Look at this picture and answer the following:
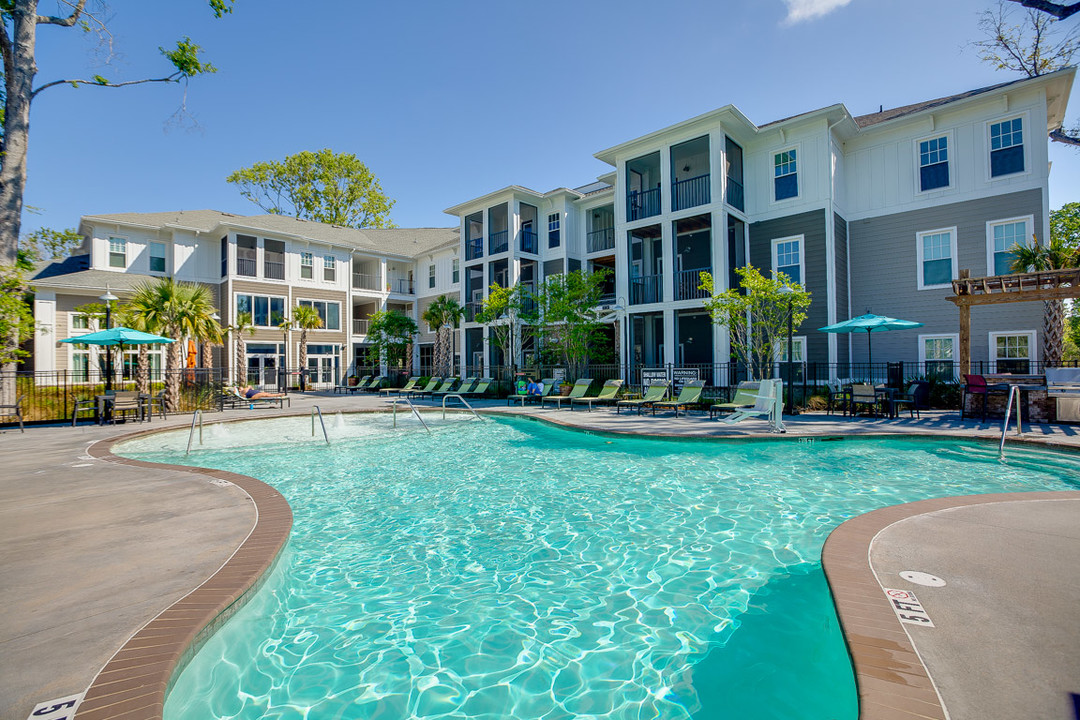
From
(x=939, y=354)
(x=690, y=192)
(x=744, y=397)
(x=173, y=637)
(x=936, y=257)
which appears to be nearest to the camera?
(x=173, y=637)

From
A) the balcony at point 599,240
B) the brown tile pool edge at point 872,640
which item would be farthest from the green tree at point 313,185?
the brown tile pool edge at point 872,640

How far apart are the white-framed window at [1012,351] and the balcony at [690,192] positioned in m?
9.49

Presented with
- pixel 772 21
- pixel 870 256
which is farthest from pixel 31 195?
pixel 870 256

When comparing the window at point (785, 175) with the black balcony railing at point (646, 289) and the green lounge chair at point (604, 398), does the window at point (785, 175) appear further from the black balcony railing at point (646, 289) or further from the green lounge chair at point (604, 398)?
the green lounge chair at point (604, 398)

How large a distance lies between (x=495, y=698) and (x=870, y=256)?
18.8 meters

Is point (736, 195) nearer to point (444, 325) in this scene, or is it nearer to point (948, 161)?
point (948, 161)

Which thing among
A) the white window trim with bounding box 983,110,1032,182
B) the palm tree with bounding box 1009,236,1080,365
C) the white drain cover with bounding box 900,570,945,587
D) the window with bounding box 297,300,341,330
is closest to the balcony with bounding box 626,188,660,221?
the white window trim with bounding box 983,110,1032,182

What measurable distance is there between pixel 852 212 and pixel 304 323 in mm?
26413

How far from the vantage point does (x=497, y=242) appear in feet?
82.5

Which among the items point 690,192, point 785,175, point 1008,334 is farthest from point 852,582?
point 785,175

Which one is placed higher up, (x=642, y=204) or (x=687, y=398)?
(x=642, y=204)

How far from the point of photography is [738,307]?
13.8 m

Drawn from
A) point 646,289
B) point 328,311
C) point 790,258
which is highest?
point 790,258

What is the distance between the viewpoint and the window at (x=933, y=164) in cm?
1533
